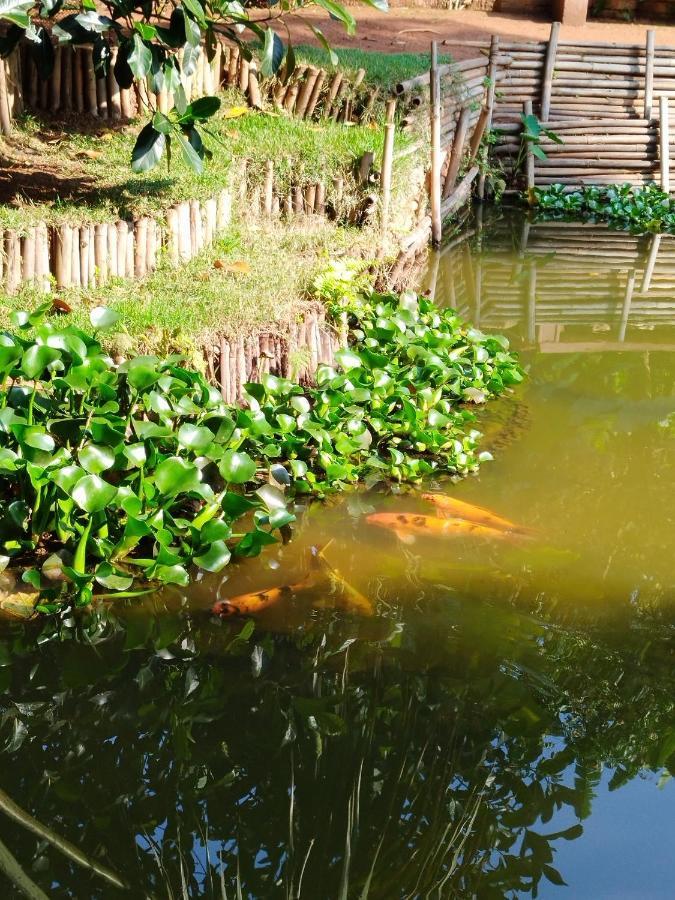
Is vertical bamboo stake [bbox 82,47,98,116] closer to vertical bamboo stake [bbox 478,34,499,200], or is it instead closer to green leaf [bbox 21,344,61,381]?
vertical bamboo stake [bbox 478,34,499,200]

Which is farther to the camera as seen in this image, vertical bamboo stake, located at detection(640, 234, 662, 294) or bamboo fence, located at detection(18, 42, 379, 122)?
vertical bamboo stake, located at detection(640, 234, 662, 294)

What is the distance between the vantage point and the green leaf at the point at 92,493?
11.6 feet

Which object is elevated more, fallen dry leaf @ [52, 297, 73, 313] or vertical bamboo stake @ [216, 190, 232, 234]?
vertical bamboo stake @ [216, 190, 232, 234]

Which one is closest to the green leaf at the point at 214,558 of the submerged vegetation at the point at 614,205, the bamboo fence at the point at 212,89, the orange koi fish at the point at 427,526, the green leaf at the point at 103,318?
the orange koi fish at the point at 427,526

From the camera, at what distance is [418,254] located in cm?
817

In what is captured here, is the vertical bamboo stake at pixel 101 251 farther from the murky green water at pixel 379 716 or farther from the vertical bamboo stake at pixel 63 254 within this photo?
the murky green water at pixel 379 716

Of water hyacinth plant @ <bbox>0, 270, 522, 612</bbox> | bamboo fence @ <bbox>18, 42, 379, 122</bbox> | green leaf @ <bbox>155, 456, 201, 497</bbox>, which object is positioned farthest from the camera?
bamboo fence @ <bbox>18, 42, 379, 122</bbox>

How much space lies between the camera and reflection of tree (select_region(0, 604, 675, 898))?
2641 mm

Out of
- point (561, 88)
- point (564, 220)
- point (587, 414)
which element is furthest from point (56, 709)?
point (561, 88)

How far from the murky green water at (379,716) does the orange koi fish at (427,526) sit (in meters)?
0.06

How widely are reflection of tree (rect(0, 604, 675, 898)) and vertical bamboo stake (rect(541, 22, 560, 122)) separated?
8.63 m

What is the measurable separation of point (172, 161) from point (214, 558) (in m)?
4.34

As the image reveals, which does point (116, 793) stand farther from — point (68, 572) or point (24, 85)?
point (24, 85)

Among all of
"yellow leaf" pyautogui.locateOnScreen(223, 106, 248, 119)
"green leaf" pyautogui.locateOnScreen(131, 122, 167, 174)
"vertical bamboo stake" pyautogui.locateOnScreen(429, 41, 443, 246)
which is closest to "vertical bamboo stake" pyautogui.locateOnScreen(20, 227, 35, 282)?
Result: "green leaf" pyautogui.locateOnScreen(131, 122, 167, 174)
